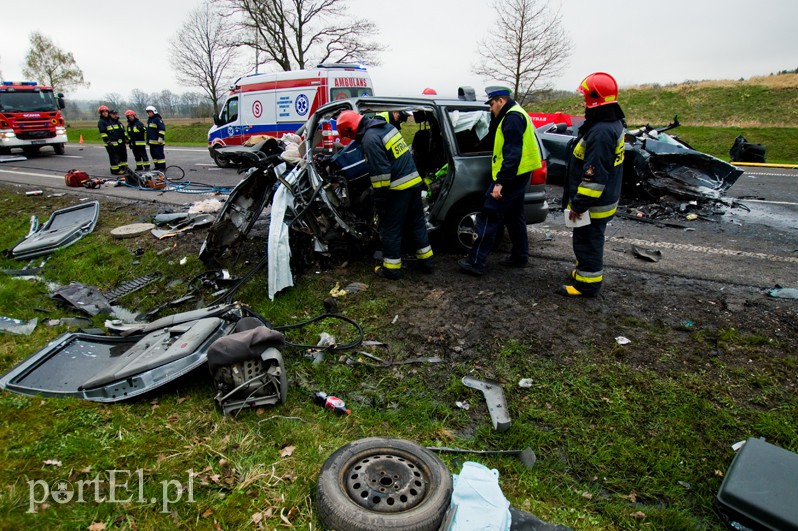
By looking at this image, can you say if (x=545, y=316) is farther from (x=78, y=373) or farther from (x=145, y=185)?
(x=145, y=185)

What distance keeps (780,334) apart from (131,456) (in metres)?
4.37

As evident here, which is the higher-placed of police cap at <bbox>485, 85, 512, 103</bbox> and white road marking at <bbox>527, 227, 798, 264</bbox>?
police cap at <bbox>485, 85, 512, 103</bbox>

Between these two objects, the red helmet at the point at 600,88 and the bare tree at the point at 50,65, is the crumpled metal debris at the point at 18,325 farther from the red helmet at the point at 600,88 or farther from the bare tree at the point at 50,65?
the bare tree at the point at 50,65

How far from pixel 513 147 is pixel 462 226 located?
44.7 inches

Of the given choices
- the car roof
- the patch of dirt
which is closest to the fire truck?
the car roof

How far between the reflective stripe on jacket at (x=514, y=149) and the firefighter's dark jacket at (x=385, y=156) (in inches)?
32.2

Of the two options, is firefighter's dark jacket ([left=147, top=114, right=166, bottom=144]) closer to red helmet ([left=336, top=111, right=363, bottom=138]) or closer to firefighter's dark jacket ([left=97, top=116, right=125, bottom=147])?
firefighter's dark jacket ([left=97, top=116, right=125, bottom=147])

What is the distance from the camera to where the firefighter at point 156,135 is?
1097 centimetres

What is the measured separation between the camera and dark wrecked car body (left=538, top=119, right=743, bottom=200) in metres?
7.30

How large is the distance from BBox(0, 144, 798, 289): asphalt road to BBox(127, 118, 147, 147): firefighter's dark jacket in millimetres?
2411

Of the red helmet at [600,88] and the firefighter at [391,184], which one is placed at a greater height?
the red helmet at [600,88]

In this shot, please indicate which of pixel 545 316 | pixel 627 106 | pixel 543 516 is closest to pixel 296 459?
pixel 543 516

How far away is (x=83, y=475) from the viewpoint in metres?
2.22

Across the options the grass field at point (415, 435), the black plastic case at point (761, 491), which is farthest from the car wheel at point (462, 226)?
the black plastic case at point (761, 491)
